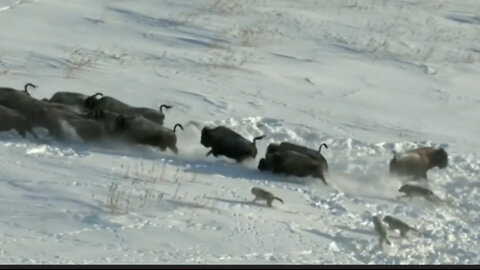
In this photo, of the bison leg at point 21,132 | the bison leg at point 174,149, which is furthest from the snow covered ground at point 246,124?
the bison leg at point 174,149

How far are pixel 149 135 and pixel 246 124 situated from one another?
228cm

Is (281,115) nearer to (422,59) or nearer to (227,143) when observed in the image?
(227,143)

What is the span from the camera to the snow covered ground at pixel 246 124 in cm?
783

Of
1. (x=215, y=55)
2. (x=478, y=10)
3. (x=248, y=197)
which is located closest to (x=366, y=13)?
(x=478, y=10)

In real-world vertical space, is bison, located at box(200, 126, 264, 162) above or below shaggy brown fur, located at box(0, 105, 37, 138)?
below

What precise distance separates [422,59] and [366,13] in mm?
4321

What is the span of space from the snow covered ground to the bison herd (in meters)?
0.15

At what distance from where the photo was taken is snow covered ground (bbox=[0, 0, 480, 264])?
308 inches

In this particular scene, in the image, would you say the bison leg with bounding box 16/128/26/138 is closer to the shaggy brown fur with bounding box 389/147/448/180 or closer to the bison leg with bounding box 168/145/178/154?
the bison leg with bounding box 168/145/178/154

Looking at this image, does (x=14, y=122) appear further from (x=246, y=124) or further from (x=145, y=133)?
(x=246, y=124)

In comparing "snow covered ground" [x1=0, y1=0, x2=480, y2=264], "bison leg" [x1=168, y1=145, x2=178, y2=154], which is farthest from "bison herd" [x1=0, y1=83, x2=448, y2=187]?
"snow covered ground" [x1=0, y1=0, x2=480, y2=264]

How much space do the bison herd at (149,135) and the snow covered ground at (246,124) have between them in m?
0.15

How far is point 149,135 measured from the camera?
11422mm

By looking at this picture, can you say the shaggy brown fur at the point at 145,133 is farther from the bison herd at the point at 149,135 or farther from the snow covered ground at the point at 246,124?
the snow covered ground at the point at 246,124
